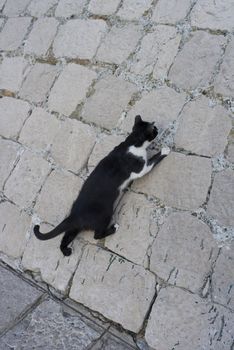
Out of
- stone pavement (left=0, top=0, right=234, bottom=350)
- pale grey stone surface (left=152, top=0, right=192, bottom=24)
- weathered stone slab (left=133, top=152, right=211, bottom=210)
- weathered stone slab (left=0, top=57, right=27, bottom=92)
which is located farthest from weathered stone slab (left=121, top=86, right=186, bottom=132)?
weathered stone slab (left=0, top=57, right=27, bottom=92)

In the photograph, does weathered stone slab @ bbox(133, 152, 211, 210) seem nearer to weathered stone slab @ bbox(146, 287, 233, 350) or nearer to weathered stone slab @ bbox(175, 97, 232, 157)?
weathered stone slab @ bbox(175, 97, 232, 157)

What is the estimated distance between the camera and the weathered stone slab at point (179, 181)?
92.4 inches

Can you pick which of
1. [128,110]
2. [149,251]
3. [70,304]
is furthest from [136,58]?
[70,304]

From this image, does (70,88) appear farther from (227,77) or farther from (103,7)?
(227,77)

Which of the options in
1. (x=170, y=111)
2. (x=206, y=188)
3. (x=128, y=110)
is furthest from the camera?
(x=128, y=110)

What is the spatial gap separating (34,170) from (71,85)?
0.65 metres

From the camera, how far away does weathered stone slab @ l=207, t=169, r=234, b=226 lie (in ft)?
7.33

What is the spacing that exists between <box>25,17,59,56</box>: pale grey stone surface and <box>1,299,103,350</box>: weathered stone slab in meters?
1.94

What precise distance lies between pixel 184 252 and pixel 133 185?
0.50m

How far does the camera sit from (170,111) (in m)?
2.61

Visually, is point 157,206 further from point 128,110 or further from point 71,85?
point 71,85

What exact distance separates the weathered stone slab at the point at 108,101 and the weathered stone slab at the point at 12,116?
536 millimetres

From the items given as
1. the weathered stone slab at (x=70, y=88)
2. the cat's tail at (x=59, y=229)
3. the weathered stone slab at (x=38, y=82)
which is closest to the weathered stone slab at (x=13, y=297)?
the cat's tail at (x=59, y=229)

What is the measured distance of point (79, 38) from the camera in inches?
127
